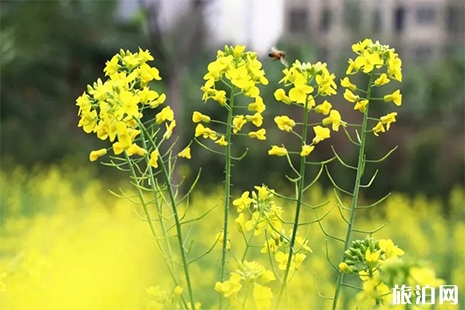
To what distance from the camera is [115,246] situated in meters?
1.76

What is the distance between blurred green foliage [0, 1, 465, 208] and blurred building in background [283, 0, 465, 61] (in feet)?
6.99

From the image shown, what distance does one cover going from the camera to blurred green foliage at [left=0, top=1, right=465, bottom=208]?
5656 mm

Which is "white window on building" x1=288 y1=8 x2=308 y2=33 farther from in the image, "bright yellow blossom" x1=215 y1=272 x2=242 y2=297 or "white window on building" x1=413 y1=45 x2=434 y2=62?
"bright yellow blossom" x1=215 y1=272 x2=242 y2=297

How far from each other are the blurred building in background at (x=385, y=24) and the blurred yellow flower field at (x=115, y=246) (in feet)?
11.6

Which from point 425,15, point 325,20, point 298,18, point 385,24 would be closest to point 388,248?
point 385,24

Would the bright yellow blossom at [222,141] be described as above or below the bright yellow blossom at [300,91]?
below

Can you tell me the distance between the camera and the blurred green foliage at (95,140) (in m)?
5.66

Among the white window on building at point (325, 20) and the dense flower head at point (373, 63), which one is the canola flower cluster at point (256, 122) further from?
the white window on building at point (325, 20)

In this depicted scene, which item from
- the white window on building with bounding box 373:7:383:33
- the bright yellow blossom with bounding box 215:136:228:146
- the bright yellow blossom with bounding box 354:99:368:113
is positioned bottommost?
the bright yellow blossom with bounding box 215:136:228:146

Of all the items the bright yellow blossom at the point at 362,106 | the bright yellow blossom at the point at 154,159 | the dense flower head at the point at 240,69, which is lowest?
the bright yellow blossom at the point at 154,159

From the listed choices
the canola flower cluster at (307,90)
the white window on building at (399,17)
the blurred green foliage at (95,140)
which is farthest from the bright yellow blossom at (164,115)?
the white window on building at (399,17)

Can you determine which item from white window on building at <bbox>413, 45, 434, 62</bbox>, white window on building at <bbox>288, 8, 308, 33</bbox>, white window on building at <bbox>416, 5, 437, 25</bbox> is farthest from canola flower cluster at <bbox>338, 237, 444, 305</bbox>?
white window on building at <bbox>416, 5, 437, 25</bbox>

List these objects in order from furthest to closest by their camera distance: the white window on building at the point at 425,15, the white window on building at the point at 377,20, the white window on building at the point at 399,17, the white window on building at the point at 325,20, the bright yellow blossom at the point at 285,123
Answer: the white window on building at the point at 425,15 → the white window on building at the point at 399,17 → the white window on building at the point at 325,20 → the white window on building at the point at 377,20 → the bright yellow blossom at the point at 285,123

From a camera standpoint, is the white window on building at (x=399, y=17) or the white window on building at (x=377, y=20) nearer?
the white window on building at (x=377, y=20)
